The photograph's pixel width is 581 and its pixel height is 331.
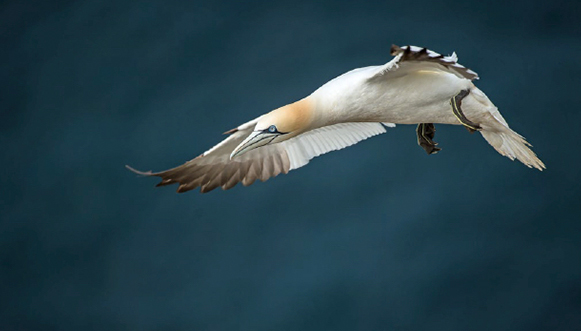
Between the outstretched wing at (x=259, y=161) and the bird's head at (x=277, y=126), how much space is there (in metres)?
0.69

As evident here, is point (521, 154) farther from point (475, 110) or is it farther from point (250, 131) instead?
point (250, 131)

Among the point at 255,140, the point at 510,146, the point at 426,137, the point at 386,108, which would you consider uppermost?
the point at 255,140

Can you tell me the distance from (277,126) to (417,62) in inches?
31.4

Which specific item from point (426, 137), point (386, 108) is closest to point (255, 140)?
point (386, 108)

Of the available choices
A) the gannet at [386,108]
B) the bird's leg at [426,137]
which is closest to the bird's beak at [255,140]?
the gannet at [386,108]

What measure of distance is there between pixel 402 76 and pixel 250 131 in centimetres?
93

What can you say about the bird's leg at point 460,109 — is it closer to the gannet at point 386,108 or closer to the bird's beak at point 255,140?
the gannet at point 386,108

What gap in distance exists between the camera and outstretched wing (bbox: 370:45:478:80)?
13.1 ft

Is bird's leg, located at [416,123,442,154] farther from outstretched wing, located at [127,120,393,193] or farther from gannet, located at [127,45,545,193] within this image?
gannet, located at [127,45,545,193]

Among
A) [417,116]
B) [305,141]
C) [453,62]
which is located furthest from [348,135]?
[453,62]

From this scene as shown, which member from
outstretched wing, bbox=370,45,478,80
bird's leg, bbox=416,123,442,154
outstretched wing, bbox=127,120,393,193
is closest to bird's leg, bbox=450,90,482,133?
outstretched wing, bbox=370,45,478,80

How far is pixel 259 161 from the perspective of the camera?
543 cm

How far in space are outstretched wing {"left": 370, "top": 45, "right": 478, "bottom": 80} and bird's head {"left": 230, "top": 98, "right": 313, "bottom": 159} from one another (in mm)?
426

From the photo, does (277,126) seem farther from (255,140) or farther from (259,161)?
(259,161)
